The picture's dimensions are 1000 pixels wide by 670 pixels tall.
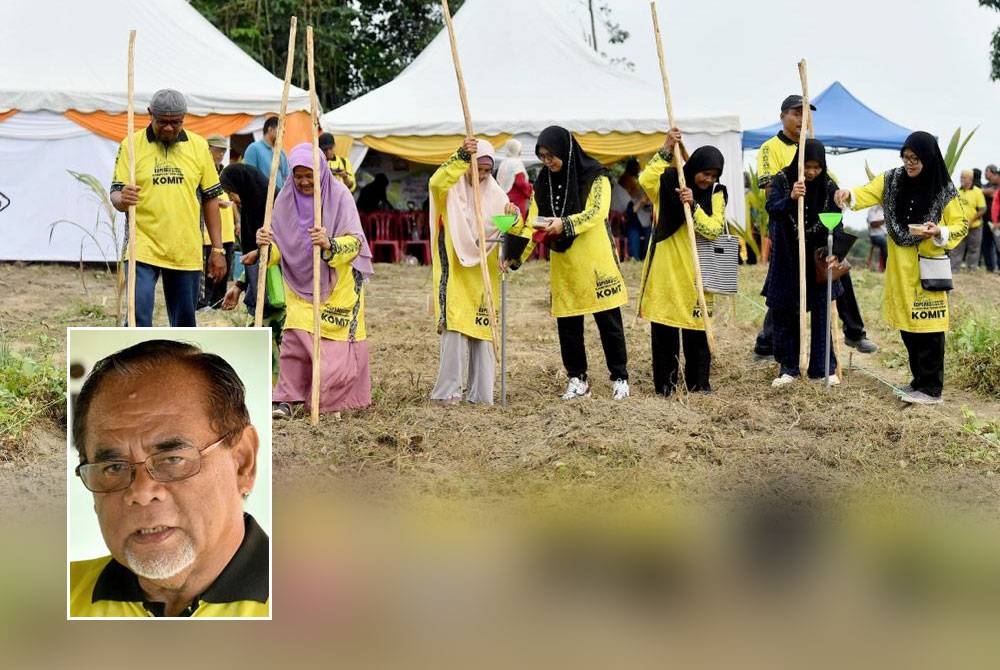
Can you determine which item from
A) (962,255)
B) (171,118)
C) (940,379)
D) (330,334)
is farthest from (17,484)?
(962,255)

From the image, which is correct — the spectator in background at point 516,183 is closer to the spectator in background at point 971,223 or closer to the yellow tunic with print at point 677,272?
the yellow tunic with print at point 677,272

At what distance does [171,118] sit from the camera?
6.12 meters

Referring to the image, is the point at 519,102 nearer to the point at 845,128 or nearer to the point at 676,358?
the point at 845,128

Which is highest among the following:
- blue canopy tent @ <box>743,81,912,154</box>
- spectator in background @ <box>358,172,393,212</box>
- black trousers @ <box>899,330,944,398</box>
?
blue canopy tent @ <box>743,81,912,154</box>

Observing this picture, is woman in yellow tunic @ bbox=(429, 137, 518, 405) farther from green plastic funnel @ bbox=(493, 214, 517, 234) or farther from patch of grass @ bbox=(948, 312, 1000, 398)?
patch of grass @ bbox=(948, 312, 1000, 398)

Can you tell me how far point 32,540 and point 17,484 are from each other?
764 mm

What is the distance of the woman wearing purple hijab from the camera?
5.91 m

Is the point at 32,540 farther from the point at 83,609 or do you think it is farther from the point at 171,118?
the point at 171,118

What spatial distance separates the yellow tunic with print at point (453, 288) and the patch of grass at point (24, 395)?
191 cm

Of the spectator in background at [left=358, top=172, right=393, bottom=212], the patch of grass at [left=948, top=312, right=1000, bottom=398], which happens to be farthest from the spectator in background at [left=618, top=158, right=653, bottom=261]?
the patch of grass at [left=948, top=312, right=1000, bottom=398]

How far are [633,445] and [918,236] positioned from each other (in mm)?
2026

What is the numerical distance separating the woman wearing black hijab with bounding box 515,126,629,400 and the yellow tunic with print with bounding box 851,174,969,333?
1.33 m

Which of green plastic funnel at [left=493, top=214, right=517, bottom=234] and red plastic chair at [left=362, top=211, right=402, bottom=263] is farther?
red plastic chair at [left=362, top=211, right=402, bottom=263]

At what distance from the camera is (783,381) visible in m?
6.72
